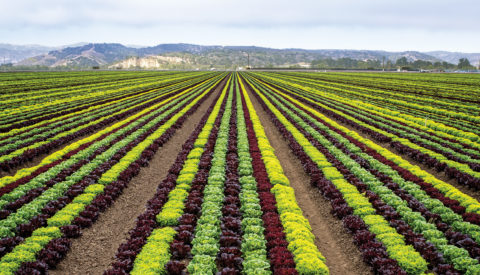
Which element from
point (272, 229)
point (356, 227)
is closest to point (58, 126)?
point (272, 229)

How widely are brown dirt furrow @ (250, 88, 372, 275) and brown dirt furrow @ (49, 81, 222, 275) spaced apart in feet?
24.7

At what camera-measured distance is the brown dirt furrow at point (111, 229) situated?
34.6 ft

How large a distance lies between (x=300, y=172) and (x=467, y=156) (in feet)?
33.8

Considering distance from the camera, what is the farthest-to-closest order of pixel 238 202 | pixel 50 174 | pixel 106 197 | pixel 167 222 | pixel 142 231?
pixel 50 174
pixel 106 197
pixel 238 202
pixel 167 222
pixel 142 231

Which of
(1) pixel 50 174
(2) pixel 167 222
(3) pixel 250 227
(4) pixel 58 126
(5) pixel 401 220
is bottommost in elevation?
(2) pixel 167 222

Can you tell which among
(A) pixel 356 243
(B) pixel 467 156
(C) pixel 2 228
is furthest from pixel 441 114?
(C) pixel 2 228

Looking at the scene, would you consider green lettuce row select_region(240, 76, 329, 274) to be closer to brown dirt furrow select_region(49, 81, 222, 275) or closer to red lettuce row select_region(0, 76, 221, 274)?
brown dirt furrow select_region(49, 81, 222, 275)

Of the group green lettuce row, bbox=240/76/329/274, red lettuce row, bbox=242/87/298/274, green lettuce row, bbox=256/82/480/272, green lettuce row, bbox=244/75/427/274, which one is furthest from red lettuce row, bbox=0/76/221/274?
green lettuce row, bbox=256/82/480/272

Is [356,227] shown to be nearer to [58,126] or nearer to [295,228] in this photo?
[295,228]

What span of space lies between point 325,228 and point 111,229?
8732mm

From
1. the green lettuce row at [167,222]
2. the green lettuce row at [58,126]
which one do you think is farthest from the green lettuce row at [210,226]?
the green lettuce row at [58,126]

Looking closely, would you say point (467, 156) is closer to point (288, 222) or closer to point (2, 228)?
point (288, 222)

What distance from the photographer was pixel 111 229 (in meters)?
12.8

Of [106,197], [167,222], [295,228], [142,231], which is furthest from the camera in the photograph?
[106,197]
